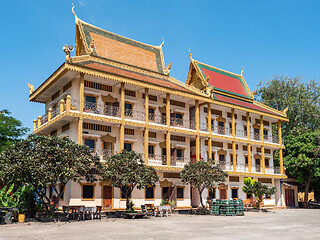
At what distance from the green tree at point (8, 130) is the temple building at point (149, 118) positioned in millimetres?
6012

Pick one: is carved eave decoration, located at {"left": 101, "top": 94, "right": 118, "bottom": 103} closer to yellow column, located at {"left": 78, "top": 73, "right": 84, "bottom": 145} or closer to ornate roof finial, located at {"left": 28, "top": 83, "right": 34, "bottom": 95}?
yellow column, located at {"left": 78, "top": 73, "right": 84, "bottom": 145}

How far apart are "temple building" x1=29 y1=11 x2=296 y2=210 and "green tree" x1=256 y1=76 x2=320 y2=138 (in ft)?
32.6

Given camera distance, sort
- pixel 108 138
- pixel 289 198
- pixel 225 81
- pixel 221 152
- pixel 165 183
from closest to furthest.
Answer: pixel 108 138 → pixel 165 183 → pixel 221 152 → pixel 225 81 → pixel 289 198

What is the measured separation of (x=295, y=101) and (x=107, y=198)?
3057 cm

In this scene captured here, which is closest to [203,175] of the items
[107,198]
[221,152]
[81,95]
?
[107,198]

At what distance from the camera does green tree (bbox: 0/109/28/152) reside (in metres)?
31.3

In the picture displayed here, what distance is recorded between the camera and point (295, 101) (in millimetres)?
44250

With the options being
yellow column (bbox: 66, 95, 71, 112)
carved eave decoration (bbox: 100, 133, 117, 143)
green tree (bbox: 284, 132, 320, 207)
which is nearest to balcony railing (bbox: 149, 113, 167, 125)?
carved eave decoration (bbox: 100, 133, 117, 143)

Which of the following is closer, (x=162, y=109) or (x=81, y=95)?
(x=81, y=95)

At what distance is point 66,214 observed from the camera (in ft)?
62.8

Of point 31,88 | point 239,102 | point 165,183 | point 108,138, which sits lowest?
point 165,183

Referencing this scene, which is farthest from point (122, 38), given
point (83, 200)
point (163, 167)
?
point (83, 200)

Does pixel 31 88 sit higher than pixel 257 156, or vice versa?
pixel 31 88

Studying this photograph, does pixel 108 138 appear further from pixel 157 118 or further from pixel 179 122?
pixel 179 122
